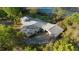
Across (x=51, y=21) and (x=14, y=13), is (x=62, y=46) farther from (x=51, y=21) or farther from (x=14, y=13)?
(x=14, y=13)

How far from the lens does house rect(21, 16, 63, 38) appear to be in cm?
150

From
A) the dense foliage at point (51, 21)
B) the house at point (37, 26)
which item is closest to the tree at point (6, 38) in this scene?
the dense foliage at point (51, 21)

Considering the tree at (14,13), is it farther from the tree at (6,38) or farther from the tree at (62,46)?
the tree at (62,46)

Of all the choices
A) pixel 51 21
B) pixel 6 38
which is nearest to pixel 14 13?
pixel 6 38

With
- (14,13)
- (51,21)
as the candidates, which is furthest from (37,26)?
(14,13)

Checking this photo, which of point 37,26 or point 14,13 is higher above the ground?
point 14,13

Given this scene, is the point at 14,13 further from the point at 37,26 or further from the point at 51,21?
the point at 51,21

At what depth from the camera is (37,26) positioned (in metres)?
1.51

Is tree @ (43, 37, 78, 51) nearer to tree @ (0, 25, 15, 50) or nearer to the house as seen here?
Result: the house

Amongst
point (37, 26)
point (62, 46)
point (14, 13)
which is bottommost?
point (62, 46)
